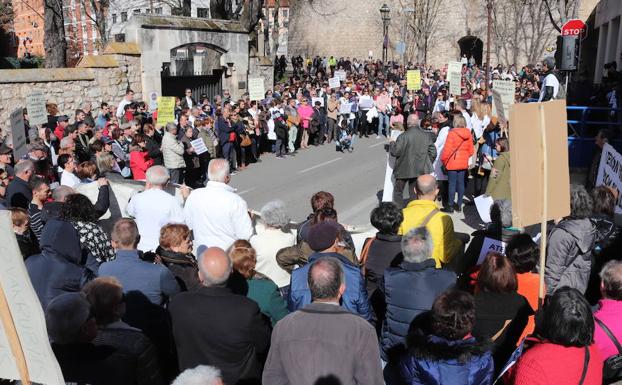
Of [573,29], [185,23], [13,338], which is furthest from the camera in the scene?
[185,23]

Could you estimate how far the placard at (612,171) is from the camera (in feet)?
23.7

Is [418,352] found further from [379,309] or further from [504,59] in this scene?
[504,59]

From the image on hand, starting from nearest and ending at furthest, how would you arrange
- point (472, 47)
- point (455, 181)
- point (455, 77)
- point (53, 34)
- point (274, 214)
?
point (274, 214)
point (455, 181)
point (455, 77)
point (53, 34)
point (472, 47)

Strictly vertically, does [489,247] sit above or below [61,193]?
below

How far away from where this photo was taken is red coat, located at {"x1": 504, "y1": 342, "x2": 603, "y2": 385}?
11.6 feet

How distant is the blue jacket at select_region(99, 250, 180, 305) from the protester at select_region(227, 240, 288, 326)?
0.50 meters

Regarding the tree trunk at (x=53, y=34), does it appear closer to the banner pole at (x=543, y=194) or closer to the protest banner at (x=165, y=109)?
the protest banner at (x=165, y=109)

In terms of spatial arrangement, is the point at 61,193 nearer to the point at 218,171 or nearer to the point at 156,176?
the point at 156,176

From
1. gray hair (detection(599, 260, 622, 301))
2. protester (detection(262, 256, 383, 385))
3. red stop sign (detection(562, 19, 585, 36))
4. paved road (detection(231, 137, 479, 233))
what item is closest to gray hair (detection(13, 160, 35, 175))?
paved road (detection(231, 137, 479, 233))

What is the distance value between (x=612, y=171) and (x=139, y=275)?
5.56 meters

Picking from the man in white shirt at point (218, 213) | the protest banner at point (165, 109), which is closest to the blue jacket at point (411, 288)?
the man in white shirt at point (218, 213)

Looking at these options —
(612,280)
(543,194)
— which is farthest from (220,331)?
(612,280)

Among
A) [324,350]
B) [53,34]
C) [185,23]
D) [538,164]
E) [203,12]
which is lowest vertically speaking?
[324,350]

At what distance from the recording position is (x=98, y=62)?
1748cm
